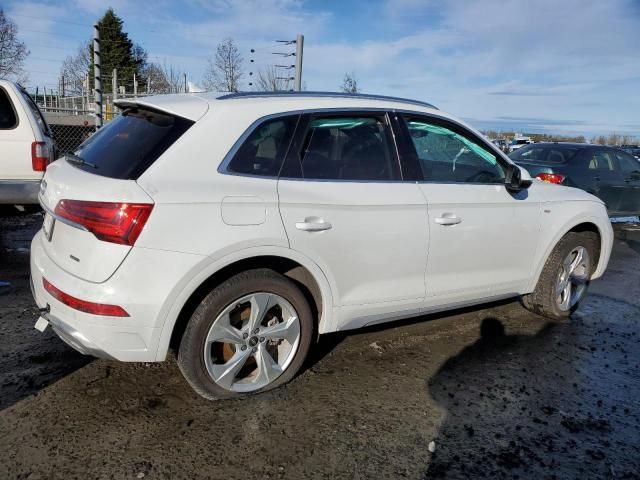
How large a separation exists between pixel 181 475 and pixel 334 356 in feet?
5.11

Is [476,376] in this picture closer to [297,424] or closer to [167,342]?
[297,424]

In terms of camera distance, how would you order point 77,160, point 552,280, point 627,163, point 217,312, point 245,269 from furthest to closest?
point 627,163
point 552,280
point 77,160
point 245,269
point 217,312

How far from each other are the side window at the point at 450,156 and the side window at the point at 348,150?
10.7 inches

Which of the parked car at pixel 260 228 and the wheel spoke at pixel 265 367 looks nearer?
the parked car at pixel 260 228

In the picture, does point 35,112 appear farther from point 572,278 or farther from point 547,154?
point 547,154

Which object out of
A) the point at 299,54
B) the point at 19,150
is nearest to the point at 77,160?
the point at 19,150

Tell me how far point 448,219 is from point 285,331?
53.5 inches

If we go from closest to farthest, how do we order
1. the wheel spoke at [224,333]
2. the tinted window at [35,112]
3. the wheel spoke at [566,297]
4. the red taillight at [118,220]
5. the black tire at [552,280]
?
the red taillight at [118,220]
the wheel spoke at [224,333]
the black tire at [552,280]
the wheel spoke at [566,297]
the tinted window at [35,112]

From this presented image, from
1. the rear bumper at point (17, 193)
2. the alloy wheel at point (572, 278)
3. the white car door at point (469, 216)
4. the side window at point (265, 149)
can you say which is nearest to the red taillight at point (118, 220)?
the side window at point (265, 149)

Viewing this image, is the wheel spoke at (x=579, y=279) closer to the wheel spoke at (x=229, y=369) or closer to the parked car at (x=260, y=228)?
the parked car at (x=260, y=228)

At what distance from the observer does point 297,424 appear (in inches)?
113

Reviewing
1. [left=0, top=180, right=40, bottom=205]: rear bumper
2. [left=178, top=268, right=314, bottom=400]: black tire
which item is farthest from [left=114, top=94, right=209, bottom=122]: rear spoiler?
[left=0, top=180, right=40, bottom=205]: rear bumper

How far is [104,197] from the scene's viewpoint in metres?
2.56

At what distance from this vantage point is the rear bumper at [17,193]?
5.70m
